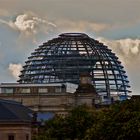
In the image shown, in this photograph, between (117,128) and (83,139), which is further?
(83,139)

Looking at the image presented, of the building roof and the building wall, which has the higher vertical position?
the building roof

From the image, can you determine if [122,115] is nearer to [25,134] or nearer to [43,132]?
[25,134]

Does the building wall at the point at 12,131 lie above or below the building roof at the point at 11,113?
below

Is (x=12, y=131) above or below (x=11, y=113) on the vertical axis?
below

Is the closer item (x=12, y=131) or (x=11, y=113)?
(x=12, y=131)

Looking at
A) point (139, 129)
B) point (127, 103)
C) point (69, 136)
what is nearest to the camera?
point (139, 129)

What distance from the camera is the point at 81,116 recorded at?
18775cm

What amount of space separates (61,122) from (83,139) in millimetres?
17850

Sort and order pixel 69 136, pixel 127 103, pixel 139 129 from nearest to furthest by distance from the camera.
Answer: pixel 139 129 → pixel 127 103 → pixel 69 136

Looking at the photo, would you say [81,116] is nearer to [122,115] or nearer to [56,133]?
[56,133]

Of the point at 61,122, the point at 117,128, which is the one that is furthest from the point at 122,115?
the point at 61,122

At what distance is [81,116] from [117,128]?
31316 millimetres

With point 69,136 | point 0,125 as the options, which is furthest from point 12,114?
point 69,136

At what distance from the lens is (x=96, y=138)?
6314 inches
